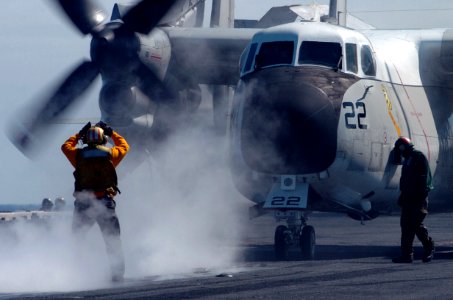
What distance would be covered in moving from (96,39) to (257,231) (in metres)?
9.15

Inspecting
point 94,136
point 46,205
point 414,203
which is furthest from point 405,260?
point 46,205

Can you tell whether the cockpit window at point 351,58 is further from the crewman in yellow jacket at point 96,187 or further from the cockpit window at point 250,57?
the crewman in yellow jacket at point 96,187

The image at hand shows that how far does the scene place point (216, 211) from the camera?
72.2 feet

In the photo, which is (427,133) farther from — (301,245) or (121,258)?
(121,258)

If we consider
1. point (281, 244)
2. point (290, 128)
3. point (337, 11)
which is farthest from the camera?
point (337, 11)

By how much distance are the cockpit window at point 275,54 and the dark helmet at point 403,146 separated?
2335mm

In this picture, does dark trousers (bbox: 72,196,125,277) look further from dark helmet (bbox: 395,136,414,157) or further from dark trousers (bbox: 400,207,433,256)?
dark helmet (bbox: 395,136,414,157)

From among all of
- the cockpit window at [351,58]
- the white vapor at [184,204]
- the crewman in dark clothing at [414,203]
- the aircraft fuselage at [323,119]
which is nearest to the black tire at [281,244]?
the aircraft fuselage at [323,119]

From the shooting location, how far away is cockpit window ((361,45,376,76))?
60.3ft

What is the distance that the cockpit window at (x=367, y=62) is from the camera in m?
18.4

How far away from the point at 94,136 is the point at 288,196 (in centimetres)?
457

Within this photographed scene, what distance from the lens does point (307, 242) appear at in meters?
17.7

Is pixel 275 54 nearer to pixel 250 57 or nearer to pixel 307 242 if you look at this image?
pixel 250 57

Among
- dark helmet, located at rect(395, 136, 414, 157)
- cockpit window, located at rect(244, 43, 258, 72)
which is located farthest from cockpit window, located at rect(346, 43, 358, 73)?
cockpit window, located at rect(244, 43, 258, 72)
